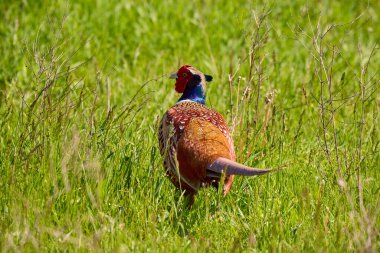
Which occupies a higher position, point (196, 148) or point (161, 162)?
point (196, 148)

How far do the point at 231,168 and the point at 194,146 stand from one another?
40 centimetres

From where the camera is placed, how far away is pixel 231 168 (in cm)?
422

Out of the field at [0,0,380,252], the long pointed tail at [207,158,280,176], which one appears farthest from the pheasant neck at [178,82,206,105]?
the long pointed tail at [207,158,280,176]

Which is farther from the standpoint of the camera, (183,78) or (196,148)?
(183,78)

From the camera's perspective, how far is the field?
12.7ft

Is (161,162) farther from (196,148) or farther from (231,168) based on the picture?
(231,168)

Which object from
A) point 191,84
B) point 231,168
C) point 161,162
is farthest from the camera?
point 191,84

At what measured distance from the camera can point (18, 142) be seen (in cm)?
454

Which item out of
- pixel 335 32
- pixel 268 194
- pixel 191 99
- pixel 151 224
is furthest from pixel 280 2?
pixel 151 224

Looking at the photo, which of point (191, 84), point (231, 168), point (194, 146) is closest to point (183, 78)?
point (191, 84)

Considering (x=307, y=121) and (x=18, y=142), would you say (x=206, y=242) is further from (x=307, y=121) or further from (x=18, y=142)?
(x=307, y=121)

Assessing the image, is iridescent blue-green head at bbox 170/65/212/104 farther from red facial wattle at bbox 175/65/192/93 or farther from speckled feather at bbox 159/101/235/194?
speckled feather at bbox 159/101/235/194

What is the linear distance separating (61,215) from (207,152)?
33.0 inches

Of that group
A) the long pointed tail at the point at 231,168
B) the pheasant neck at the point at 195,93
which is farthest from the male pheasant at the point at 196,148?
the pheasant neck at the point at 195,93
